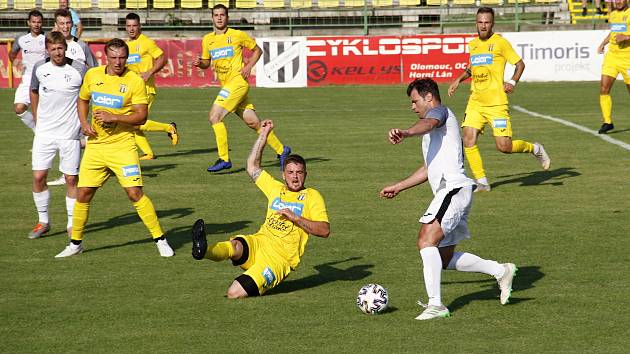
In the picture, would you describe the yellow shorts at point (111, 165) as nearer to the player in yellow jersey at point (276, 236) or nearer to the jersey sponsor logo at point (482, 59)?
the player in yellow jersey at point (276, 236)

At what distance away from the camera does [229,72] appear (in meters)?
17.7

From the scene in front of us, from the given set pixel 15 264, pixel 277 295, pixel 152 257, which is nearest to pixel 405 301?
pixel 277 295

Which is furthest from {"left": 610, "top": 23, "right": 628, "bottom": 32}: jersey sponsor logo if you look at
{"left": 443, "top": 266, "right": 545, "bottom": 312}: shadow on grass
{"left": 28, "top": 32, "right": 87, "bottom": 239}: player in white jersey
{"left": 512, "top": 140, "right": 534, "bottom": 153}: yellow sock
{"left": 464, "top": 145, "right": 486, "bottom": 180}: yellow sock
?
{"left": 28, "top": 32, "right": 87, "bottom": 239}: player in white jersey

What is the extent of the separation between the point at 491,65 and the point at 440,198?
705 cm

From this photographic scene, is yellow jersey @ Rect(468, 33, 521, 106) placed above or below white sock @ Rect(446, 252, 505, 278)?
above

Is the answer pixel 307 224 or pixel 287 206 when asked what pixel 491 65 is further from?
pixel 307 224

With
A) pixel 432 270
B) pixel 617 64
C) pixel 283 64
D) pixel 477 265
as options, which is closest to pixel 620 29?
pixel 617 64

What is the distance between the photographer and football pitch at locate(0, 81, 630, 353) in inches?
326

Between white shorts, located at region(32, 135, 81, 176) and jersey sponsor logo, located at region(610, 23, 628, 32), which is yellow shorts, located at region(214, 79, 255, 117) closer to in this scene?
white shorts, located at region(32, 135, 81, 176)

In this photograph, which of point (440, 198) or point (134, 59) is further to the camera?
point (134, 59)

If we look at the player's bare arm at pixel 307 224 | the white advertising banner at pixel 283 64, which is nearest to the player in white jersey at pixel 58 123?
the player's bare arm at pixel 307 224

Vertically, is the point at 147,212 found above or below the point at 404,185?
below

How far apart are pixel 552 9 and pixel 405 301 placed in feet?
109

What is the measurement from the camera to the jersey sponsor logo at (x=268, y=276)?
953 cm
